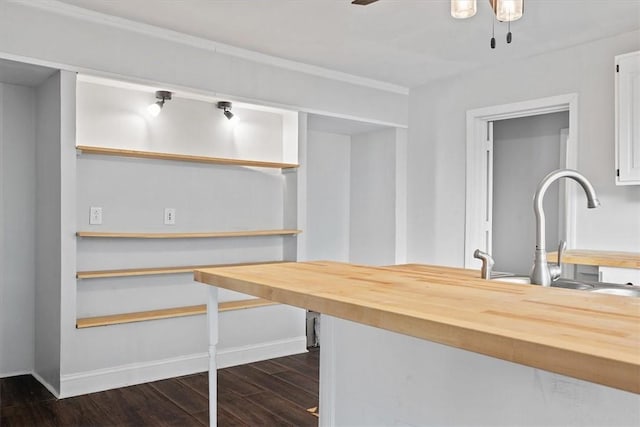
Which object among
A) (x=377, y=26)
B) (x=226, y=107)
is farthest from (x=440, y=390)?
(x=226, y=107)

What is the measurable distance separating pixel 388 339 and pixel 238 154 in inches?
114

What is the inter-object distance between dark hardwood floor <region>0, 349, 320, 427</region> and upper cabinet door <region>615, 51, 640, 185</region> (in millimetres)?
2522

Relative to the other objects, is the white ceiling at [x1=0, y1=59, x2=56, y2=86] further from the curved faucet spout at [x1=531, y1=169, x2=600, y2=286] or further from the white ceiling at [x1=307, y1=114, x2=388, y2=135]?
the curved faucet spout at [x1=531, y1=169, x2=600, y2=286]

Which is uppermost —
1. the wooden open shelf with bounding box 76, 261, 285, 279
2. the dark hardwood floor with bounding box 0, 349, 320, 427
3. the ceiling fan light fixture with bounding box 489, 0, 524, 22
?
the ceiling fan light fixture with bounding box 489, 0, 524, 22

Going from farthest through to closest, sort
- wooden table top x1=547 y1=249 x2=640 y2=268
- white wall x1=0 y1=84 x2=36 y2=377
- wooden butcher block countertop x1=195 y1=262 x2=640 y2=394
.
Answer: white wall x1=0 y1=84 x2=36 y2=377 < wooden table top x1=547 y1=249 x2=640 y2=268 < wooden butcher block countertop x1=195 y1=262 x2=640 y2=394

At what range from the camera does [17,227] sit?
141 inches

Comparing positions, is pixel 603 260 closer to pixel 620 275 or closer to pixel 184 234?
pixel 620 275

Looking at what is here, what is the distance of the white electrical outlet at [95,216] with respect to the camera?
3.43 m

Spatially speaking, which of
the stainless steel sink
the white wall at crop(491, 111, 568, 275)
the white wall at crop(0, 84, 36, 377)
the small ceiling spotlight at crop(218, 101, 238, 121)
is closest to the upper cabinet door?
the white wall at crop(491, 111, 568, 275)

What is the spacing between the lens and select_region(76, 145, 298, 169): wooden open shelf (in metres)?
3.31

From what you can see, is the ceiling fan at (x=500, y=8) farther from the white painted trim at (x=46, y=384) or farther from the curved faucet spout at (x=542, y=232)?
the white painted trim at (x=46, y=384)

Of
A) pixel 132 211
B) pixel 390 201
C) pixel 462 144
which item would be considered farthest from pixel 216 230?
pixel 462 144

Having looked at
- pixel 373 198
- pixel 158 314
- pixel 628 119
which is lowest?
pixel 158 314

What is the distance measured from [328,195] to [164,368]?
256 cm
